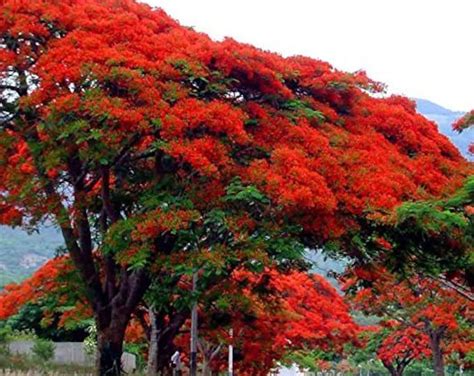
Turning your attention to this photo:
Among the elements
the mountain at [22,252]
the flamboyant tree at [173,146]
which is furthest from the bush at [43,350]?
the mountain at [22,252]

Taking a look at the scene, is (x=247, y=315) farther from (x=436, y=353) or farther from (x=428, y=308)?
(x=436, y=353)

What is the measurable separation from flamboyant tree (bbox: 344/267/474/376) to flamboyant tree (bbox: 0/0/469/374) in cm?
1164

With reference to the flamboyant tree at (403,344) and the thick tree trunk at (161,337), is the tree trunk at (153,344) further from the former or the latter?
the flamboyant tree at (403,344)

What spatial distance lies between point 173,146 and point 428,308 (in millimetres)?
17768

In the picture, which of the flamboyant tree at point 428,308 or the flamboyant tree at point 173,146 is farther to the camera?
the flamboyant tree at point 428,308

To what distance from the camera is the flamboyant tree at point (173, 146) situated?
47.5 ft

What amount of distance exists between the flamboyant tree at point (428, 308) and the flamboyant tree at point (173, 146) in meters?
11.6

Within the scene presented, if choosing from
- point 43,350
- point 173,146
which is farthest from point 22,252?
point 173,146

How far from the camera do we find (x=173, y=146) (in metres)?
14.2

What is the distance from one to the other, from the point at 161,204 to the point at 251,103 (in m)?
2.84

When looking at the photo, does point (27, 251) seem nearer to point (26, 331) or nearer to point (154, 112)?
point (26, 331)

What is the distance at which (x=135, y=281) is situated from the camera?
1700 cm

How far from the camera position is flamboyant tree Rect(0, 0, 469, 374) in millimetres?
14484

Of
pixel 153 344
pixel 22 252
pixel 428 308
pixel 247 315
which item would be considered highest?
pixel 22 252
